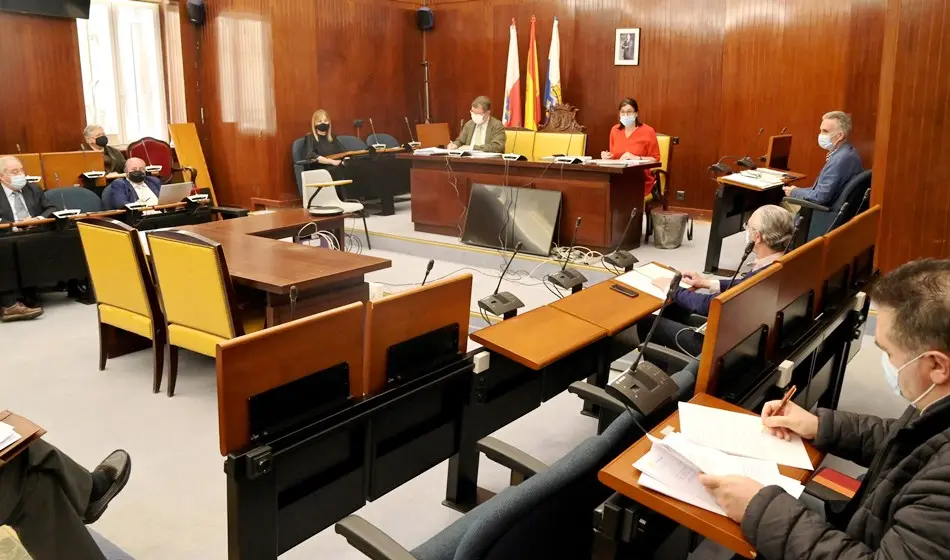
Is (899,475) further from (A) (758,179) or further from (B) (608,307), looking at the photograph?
(A) (758,179)

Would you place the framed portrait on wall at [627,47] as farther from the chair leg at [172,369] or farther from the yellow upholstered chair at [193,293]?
the chair leg at [172,369]

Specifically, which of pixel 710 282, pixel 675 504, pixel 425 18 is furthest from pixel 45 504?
pixel 425 18

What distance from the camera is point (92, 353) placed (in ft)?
13.4

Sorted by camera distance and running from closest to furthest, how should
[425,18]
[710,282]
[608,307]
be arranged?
[608,307]
[710,282]
[425,18]

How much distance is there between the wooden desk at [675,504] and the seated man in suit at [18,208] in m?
4.52

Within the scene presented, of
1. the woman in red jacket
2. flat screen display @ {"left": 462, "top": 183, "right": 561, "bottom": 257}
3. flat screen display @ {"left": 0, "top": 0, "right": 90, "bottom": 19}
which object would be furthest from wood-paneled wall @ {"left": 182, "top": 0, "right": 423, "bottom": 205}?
the woman in red jacket

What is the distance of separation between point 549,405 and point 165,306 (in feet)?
6.15

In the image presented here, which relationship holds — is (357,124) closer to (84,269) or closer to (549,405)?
(84,269)

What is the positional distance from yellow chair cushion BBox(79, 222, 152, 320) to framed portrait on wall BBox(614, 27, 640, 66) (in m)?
6.00

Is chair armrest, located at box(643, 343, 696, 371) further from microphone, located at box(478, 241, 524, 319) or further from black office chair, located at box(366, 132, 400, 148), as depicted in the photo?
black office chair, located at box(366, 132, 400, 148)

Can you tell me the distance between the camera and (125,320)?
3711mm

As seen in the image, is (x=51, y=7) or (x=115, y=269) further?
(x=51, y=7)

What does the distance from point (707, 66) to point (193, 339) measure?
6.01 metres

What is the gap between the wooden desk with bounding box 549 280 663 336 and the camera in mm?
2510
